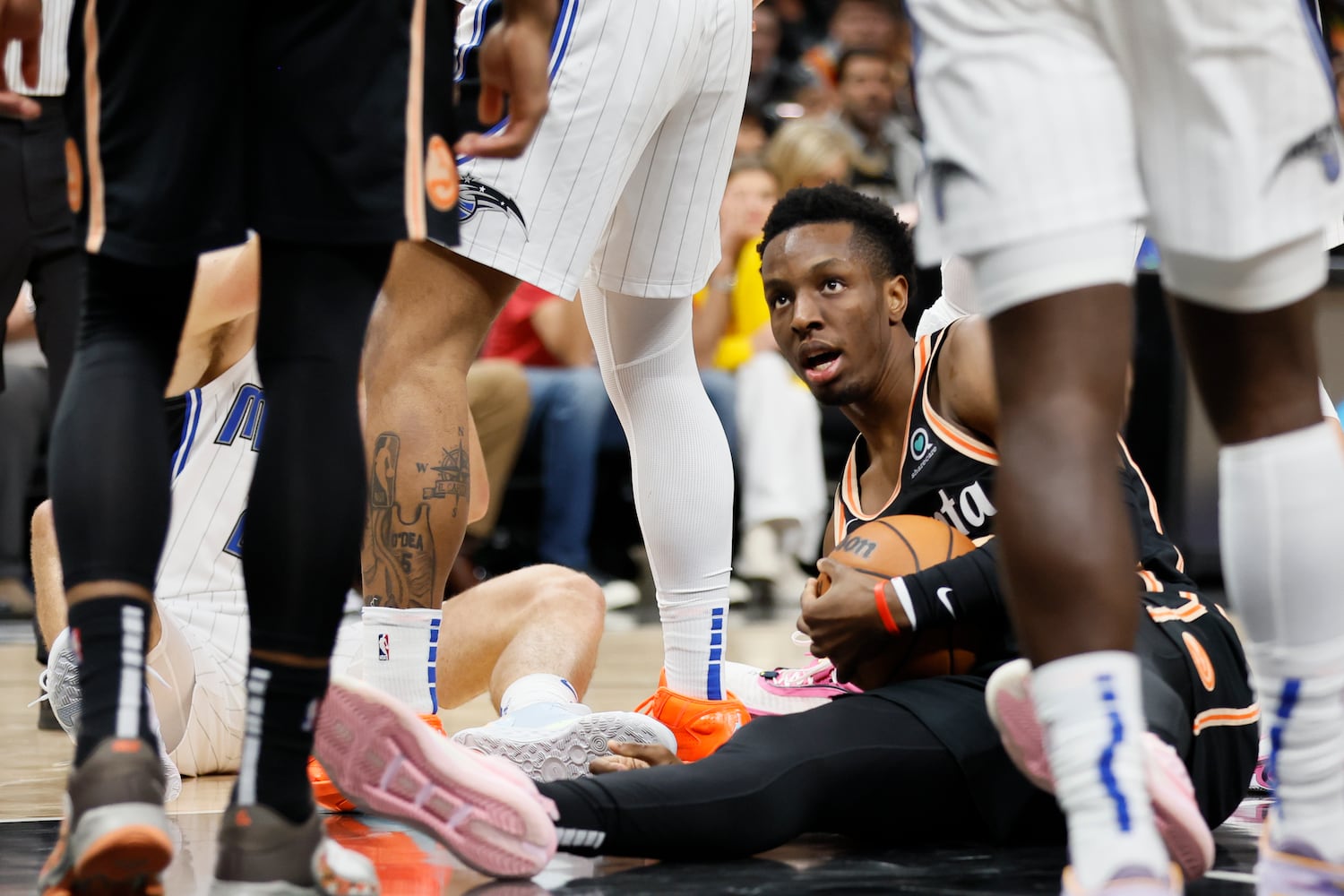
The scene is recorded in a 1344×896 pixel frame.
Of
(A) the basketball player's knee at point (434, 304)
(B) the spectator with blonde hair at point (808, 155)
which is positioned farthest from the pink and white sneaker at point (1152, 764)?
(B) the spectator with blonde hair at point (808, 155)

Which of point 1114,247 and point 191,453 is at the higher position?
point 1114,247

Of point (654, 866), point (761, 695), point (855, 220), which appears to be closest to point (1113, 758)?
point (654, 866)

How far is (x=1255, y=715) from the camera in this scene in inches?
92.2

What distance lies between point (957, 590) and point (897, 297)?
0.84 m

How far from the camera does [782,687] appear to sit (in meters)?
2.93

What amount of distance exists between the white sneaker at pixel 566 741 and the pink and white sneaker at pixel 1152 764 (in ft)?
2.45

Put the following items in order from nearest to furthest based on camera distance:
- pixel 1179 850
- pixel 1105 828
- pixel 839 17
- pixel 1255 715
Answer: pixel 1105 828 < pixel 1179 850 < pixel 1255 715 < pixel 839 17

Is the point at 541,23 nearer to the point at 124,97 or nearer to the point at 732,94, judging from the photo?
the point at 124,97

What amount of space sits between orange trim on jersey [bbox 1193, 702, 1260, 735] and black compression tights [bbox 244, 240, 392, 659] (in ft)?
4.13

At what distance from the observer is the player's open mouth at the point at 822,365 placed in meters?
2.82

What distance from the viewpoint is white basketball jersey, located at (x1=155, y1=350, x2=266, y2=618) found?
119 inches

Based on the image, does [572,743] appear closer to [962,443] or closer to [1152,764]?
[962,443]

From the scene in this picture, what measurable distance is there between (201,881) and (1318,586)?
1.29 metres

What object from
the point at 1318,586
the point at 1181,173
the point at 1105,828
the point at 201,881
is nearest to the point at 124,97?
the point at 201,881
